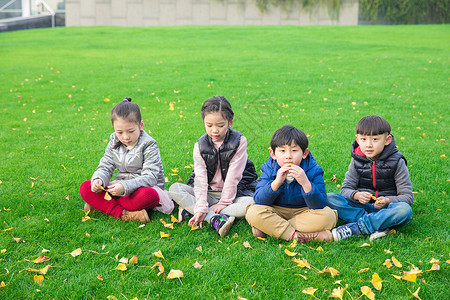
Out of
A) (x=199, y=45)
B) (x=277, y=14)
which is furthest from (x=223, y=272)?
(x=277, y=14)

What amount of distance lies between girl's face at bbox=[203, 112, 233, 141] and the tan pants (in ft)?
2.61

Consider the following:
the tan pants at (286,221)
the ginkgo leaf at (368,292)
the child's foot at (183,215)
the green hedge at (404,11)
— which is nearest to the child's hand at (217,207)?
the child's foot at (183,215)

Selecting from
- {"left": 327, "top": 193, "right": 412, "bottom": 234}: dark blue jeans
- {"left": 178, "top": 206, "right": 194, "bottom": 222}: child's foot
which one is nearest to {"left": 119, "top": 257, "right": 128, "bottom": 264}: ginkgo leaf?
{"left": 178, "top": 206, "right": 194, "bottom": 222}: child's foot

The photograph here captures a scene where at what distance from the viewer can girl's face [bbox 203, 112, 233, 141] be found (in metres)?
4.02

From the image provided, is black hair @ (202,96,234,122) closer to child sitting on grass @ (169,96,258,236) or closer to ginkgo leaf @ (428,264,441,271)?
child sitting on grass @ (169,96,258,236)

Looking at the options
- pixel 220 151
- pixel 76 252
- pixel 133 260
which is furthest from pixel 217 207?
pixel 76 252

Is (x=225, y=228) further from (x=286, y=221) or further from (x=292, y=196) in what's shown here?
(x=292, y=196)

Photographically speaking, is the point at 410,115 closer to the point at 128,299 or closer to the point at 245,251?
the point at 245,251

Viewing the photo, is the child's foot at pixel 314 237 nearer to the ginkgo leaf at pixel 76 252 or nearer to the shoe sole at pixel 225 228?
the shoe sole at pixel 225 228

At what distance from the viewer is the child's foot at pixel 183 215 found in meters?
4.17

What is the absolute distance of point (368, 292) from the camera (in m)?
2.91

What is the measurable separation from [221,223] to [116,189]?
1068 millimetres

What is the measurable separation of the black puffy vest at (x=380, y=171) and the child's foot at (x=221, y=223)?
1.35 metres

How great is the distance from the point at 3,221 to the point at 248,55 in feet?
43.9
